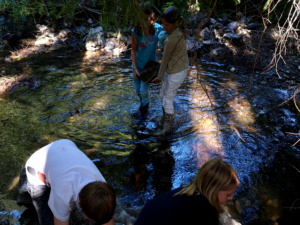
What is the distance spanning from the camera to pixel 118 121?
14.0 ft

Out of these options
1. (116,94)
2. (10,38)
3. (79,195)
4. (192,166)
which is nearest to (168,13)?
(192,166)

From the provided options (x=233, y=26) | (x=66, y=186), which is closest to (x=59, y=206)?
(x=66, y=186)

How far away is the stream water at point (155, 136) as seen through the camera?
2.86 metres

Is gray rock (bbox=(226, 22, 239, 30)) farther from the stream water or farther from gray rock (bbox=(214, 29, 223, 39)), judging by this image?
the stream water

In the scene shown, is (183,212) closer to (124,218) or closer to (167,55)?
(124,218)

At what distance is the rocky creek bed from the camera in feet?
9.14

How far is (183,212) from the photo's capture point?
163cm

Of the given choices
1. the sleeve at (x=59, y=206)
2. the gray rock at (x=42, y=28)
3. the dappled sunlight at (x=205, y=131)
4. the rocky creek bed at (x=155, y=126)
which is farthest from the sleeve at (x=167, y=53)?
the gray rock at (x=42, y=28)

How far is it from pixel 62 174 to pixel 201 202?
0.97 meters

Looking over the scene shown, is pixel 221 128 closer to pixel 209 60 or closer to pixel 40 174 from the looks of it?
pixel 40 174

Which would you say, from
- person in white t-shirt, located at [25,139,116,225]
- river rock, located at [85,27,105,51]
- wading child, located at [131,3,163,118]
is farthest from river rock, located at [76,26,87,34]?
person in white t-shirt, located at [25,139,116,225]

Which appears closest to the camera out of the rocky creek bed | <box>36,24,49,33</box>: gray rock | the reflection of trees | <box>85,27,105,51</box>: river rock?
the rocky creek bed

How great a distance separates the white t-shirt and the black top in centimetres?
47

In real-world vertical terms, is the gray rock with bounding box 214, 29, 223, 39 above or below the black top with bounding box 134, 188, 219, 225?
below
